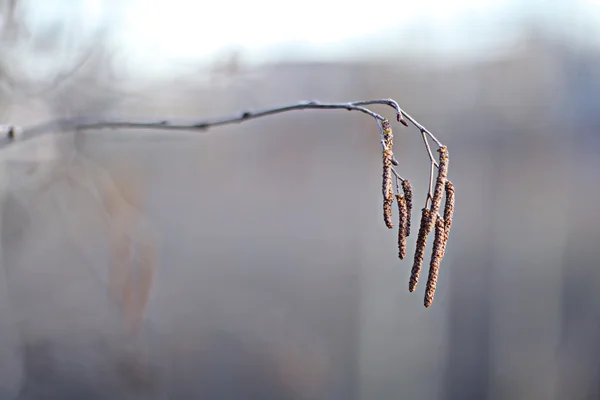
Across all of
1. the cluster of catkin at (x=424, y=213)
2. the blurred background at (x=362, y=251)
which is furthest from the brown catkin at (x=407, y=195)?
the blurred background at (x=362, y=251)

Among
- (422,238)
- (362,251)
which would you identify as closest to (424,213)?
(422,238)

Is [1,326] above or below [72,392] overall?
above

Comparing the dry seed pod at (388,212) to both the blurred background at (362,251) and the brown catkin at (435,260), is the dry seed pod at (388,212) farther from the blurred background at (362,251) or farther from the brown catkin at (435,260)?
the blurred background at (362,251)

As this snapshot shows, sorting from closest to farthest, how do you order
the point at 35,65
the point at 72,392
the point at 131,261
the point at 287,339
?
the point at 131,261
the point at 35,65
the point at 72,392
the point at 287,339

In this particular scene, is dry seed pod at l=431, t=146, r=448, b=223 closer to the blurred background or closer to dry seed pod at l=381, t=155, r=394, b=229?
dry seed pod at l=381, t=155, r=394, b=229

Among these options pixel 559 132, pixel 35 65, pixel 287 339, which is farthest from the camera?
pixel 287 339

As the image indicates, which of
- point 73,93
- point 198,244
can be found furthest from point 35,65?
point 198,244

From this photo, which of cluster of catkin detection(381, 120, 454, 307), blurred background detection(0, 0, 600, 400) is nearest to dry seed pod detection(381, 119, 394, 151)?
cluster of catkin detection(381, 120, 454, 307)

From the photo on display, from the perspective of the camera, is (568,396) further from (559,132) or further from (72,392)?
(72,392)
